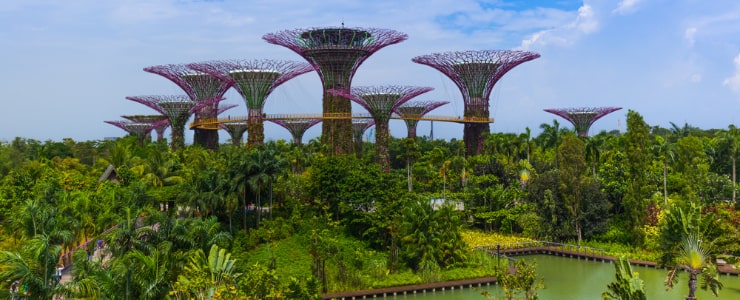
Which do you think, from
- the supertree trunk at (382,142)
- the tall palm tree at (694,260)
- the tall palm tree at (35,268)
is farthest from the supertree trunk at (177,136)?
the tall palm tree at (694,260)

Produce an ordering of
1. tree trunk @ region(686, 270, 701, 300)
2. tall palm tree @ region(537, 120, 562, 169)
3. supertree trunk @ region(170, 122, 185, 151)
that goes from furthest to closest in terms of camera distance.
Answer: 1. supertree trunk @ region(170, 122, 185, 151)
2. tall palm tree @ region(537, 120, 562, 169)
3. tree trunk @ region(686, 270, 701, 300)

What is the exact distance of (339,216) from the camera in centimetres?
3809

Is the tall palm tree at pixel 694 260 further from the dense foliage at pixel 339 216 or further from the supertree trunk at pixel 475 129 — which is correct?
the supertree trunk at pixel 475 129

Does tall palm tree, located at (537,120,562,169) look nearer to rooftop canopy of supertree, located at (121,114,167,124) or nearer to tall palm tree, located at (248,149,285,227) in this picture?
tall palm tree, located at (248,149,285,227)

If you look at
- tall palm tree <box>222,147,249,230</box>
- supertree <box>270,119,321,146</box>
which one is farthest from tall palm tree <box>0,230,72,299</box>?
supertree <box>270,119,321,146</box>

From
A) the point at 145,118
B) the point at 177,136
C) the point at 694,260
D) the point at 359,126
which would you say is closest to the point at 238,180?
the point at 694,260

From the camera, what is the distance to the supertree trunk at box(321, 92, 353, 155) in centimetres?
5722

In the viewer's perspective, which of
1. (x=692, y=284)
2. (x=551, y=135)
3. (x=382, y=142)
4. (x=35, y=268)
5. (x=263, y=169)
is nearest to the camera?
(x=35, y=268)

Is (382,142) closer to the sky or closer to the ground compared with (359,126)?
closer to the ground

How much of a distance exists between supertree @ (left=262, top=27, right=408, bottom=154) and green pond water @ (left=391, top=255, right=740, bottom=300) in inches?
1045

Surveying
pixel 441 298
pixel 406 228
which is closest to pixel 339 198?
pixel 406 228

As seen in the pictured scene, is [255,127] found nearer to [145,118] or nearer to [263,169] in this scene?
[263,169]

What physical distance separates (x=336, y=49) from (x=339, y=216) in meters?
20.7

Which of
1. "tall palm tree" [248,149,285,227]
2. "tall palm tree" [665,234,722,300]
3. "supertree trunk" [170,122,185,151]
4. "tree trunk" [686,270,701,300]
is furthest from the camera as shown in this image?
"supertree trunk" [170,122,185,151]
